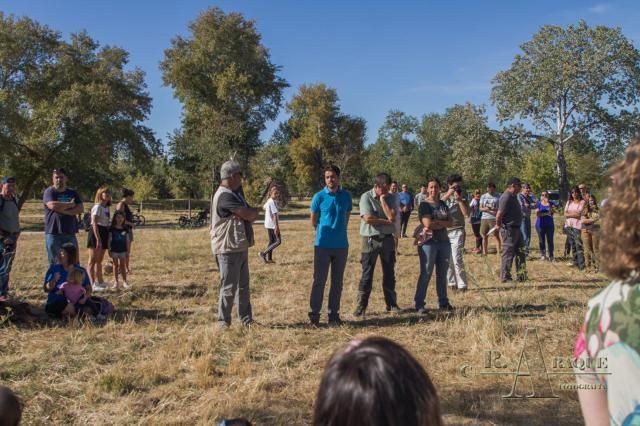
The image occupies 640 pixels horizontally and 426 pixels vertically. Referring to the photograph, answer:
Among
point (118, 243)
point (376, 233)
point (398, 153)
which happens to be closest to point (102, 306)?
point (118, 243)

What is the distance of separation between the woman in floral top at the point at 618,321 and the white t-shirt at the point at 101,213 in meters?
7.96

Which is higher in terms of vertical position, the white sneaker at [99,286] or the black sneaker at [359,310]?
the white sneaker at [99,286]

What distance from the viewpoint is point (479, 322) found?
18.1ft

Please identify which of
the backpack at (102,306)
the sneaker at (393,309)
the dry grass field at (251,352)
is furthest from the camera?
the sneaker at (393,309)

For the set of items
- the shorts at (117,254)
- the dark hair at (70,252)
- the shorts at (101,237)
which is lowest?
the shorts at (117,254)

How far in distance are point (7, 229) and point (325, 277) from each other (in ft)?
15.2

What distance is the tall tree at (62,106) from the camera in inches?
1041

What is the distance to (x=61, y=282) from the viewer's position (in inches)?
247

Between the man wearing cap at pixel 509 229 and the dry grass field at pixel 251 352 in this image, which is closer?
the dry grass field at pixel 251 352

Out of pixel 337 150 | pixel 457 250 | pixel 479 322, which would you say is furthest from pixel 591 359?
pixel 337 150

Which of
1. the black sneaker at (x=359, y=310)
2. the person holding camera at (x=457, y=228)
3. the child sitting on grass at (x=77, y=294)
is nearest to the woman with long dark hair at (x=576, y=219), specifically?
the person holding camera at (x=457, y=228)

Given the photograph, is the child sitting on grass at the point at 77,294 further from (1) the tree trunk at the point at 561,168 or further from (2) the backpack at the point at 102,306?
(1) the tree trunk at the point at 561,168

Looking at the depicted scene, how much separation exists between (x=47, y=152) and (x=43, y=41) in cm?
618

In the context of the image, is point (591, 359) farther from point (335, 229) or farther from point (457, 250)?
point (457, 250)
